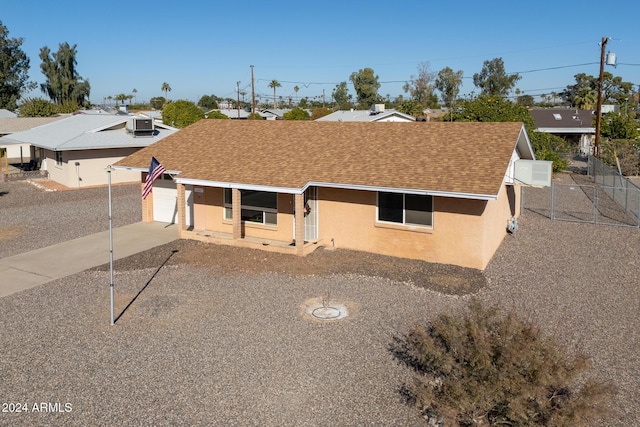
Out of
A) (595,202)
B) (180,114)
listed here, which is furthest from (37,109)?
(595,202)

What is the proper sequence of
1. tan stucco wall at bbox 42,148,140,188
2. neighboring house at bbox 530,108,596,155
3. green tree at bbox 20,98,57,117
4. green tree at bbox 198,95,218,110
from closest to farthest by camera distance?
tan stucco wall at bbox 42,148,140,188 < neighboring house at bbox 530,108,596,155 < green tree at bbox 20,98,57,117 < green tree at bbox 198,95,218,110

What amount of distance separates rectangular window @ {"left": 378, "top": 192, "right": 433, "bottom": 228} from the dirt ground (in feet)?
3.74

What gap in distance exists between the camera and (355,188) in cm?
1530

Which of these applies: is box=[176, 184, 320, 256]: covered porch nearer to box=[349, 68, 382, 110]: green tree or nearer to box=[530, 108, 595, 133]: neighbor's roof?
box=[530, 108, 595, 133]: neighbor's roof

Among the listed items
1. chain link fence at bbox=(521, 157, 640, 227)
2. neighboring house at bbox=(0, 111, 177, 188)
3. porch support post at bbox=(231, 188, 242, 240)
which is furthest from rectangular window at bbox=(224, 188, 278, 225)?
neighboring house at bbox=(0, 111, 177, 188)

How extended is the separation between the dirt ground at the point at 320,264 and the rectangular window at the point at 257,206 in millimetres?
1523

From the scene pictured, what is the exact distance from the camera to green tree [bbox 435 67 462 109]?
10389cm

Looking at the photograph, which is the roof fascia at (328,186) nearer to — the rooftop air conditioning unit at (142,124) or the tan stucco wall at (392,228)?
the tan stucco wall at (392,228)

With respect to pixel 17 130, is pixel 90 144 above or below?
below

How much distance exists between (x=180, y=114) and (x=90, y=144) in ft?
72.5

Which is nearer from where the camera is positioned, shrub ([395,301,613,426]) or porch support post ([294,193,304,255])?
shrub ([395,301,613,426])

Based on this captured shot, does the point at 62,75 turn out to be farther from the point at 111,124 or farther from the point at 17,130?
the point at 111,124

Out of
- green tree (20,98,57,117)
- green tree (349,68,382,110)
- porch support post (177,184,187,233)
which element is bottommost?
porch support post (177,184,187,233)

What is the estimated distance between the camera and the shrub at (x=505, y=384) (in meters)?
6.79
